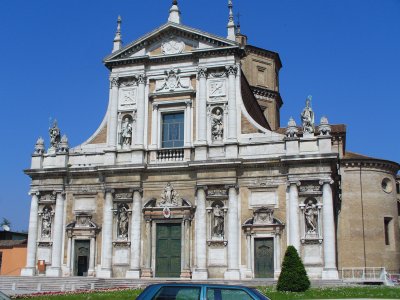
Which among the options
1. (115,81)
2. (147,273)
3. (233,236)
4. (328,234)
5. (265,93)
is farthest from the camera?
(265,93)

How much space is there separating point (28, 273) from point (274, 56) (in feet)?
85.2

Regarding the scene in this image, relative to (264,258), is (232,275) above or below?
below

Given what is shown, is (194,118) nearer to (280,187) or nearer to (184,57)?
(184,57)

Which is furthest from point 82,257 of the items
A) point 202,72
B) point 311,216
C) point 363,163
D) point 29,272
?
point 363,163

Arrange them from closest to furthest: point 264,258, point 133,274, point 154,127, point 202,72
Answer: point 264,258
point 133,274
point 202,72
point 154,127

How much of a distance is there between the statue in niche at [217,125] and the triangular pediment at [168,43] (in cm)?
379

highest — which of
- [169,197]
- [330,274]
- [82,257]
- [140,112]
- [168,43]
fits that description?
[168,43]

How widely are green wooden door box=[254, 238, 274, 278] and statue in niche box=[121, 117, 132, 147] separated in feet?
30.4

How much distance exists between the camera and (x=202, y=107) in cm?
2983

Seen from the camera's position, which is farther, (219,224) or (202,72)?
(202,72)

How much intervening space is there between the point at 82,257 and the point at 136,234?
3.64 m

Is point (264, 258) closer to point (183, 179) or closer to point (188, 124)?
point (183, 179)

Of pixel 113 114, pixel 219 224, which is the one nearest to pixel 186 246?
→ pixel 219 224

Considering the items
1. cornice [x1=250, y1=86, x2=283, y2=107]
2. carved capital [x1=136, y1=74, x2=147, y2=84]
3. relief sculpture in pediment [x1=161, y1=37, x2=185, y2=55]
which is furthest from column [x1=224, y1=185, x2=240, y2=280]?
cornice [x1=250, y1=86, x2=283, y2=107]
